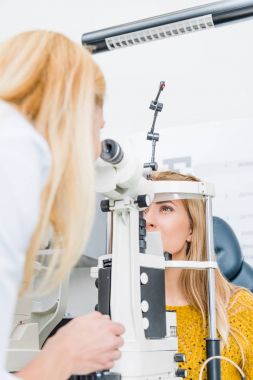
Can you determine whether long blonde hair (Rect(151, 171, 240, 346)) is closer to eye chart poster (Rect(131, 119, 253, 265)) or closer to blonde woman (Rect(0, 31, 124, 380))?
eye chart poster (Rect(131, 119, 253, 265))

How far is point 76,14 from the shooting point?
8.76ft

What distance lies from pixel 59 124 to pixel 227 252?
132cm

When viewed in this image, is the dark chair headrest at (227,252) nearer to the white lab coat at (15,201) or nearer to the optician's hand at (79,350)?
the optician's hand at (79,350)

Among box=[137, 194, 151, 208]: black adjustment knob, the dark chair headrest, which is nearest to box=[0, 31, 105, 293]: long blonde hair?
box=[137, 194, 151, 208]: black adjustment knob

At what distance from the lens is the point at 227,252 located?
1.98 metres

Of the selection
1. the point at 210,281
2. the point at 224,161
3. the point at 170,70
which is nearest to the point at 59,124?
the point at 210,281

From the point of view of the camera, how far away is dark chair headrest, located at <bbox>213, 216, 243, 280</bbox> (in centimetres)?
197

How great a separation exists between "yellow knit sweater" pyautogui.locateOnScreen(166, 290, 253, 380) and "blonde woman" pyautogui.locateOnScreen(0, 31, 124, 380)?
739mm

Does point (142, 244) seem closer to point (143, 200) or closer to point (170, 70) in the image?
point (143, 200)

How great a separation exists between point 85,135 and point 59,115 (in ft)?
0.16

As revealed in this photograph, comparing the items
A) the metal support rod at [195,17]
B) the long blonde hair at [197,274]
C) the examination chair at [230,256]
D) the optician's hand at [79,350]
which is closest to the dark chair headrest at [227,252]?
the examination chair at [230,256]

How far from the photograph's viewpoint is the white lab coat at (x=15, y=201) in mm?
664

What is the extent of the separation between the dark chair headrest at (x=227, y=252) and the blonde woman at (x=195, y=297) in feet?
0.77

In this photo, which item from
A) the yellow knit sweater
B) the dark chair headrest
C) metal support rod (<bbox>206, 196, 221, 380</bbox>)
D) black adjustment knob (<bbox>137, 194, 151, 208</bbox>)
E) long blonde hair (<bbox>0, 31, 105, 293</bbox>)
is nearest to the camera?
long blonde hair (<bbox>0, 31, 105, 293</bbox>)
